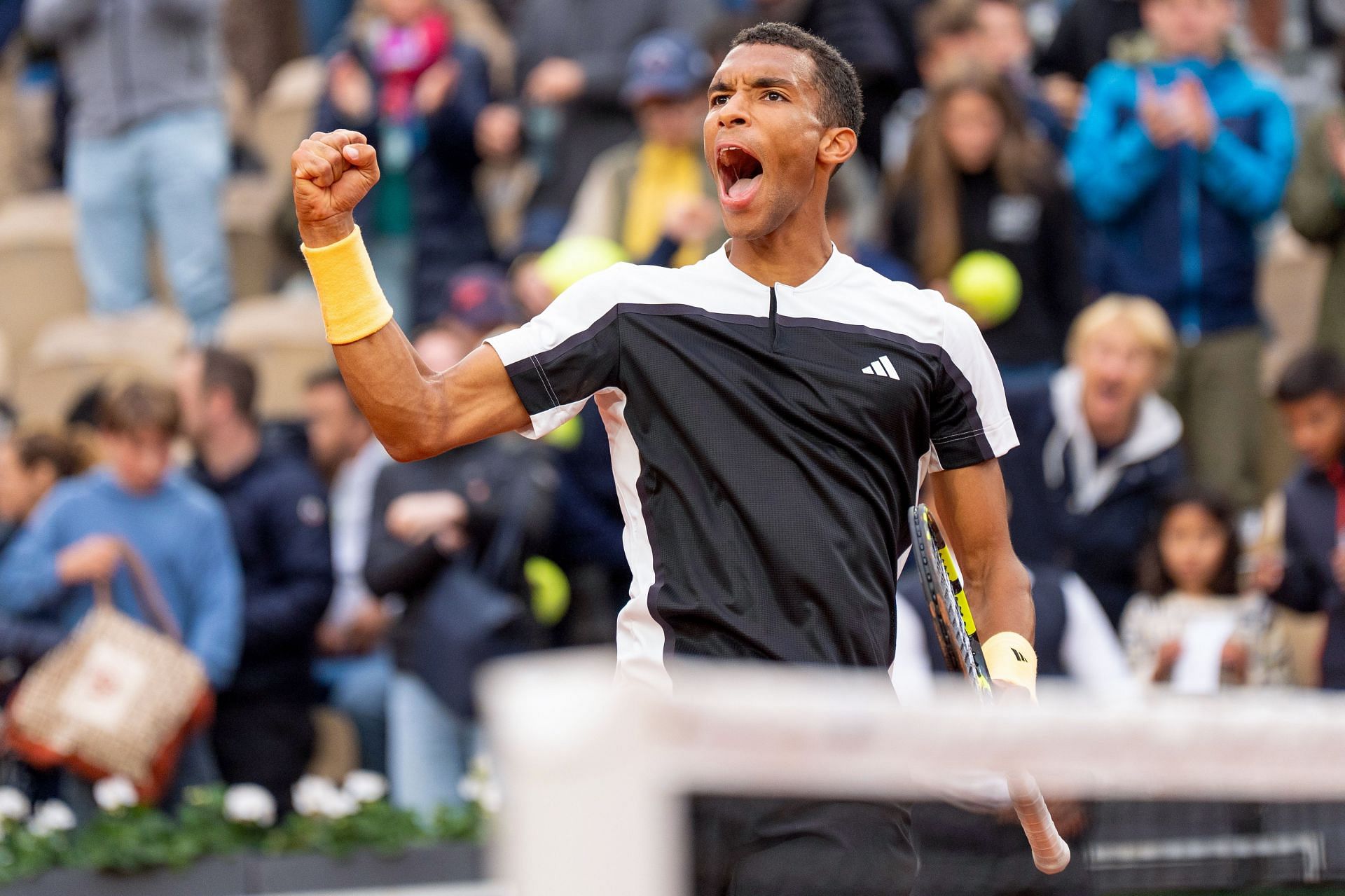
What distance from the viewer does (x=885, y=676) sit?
13.2 feet

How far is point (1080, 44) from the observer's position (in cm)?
1091

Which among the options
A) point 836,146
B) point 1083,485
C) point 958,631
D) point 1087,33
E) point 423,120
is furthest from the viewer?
point 1087,33

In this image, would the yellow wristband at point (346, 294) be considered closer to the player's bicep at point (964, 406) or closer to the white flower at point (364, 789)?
the player's bicep at point (964, 406)

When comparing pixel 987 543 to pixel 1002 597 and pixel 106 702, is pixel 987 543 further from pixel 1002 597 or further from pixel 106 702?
pixel 106 702

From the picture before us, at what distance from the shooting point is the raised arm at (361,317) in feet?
12.5

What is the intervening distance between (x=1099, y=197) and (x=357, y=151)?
6.05m

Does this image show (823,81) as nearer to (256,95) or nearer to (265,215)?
(265,215)

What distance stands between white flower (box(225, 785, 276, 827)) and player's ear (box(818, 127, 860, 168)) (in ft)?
13.6

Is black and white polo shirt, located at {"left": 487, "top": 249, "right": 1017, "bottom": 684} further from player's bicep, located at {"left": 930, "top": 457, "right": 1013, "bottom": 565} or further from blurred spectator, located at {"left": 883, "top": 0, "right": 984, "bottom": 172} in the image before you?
blurred spectator, located at {"left": 883, "top": 0, "right": 984, "bottom": 172}

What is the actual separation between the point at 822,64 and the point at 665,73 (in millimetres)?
5242

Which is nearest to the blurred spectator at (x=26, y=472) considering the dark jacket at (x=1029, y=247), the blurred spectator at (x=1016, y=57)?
the dark jacket at (x=1029, y=247)

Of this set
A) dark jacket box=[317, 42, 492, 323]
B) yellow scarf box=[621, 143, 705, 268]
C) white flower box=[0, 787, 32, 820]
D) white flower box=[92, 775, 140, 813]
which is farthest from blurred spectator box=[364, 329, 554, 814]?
dark jacket box=[317, 42, 492, 323]

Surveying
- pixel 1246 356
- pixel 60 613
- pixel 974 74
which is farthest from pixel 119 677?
pixel 1246 356

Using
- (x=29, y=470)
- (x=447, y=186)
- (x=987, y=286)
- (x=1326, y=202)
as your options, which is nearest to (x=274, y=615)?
(x=29, y=470)
